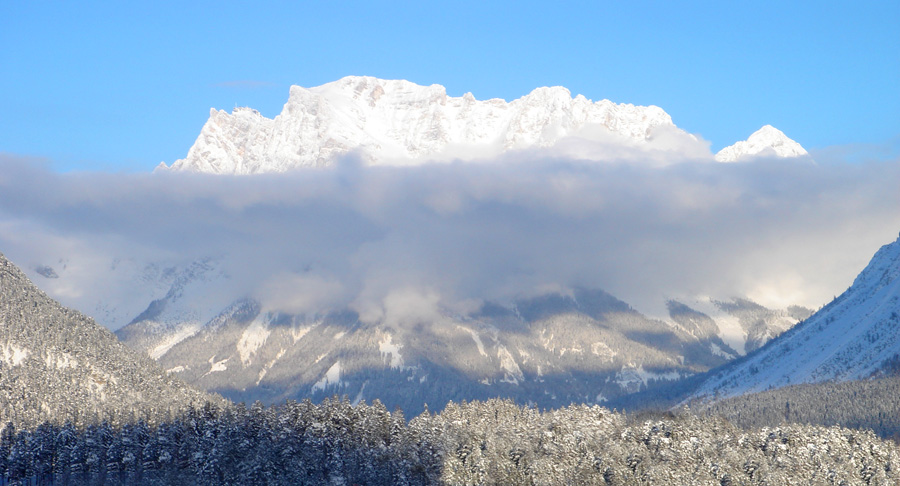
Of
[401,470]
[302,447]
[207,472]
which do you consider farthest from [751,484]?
[207,472]

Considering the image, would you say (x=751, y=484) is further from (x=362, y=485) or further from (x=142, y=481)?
(x=142, y=481)

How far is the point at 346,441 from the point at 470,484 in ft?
89.7

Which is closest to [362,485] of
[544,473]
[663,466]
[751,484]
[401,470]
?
[401,470]

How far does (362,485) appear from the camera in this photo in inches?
7338

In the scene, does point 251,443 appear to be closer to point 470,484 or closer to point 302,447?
point 302,447

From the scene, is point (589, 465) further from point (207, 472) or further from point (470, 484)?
point (207, 472)

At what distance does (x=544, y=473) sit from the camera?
190 metres

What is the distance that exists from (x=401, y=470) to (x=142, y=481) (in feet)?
166

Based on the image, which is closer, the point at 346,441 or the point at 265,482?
the point at 265,482

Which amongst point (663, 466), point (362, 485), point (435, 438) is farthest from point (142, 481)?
point (663, 466)

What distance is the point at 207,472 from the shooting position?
188 metres

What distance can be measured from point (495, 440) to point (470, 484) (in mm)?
14646

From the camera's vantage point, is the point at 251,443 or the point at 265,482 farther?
the point at 251,443

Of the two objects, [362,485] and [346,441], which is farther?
[346,441]
